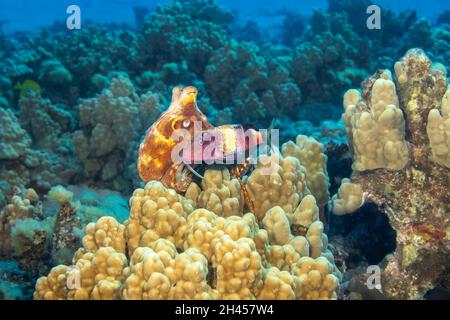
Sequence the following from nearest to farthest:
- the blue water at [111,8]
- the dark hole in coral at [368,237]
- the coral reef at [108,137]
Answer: the dark hole in coral at [368,237], the coral reef at [108,137], the blue water at [111,8]

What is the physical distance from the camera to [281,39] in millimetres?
22766

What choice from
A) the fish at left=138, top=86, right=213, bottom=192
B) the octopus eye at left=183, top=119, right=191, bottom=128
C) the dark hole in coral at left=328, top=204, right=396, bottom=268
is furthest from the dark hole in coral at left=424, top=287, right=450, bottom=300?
the octopus eye at left=183, top=119, right=191, bottom=128

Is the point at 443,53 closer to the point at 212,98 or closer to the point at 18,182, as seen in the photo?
the point at 212,98

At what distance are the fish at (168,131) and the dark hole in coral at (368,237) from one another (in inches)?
88.2

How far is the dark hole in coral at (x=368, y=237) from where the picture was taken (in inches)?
164

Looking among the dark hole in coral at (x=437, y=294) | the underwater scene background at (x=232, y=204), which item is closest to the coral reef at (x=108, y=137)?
the underwater scene background at (x=232, y=204)

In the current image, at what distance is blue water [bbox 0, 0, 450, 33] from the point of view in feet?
138

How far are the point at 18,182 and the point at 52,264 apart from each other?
102 inches

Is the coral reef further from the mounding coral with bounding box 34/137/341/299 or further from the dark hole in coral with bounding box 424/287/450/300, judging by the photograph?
the dark hole in coral with bounding box 424/287/450/300

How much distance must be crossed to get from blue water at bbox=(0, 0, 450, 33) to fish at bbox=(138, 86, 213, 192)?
3846 centimetres

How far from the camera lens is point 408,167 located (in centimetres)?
405

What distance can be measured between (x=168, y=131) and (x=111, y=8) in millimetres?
52712

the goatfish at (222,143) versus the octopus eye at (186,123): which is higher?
the octopus eye at (186,123)

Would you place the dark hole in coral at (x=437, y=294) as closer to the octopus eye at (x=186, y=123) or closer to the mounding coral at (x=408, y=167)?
the mounding coral at (x=408, y=167)
